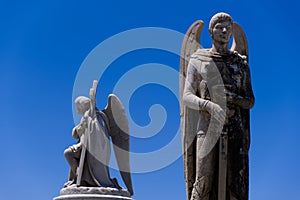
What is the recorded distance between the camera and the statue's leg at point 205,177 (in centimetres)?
871

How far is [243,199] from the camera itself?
8680 millimetres

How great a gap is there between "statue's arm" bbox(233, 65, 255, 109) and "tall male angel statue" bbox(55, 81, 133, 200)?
393cm

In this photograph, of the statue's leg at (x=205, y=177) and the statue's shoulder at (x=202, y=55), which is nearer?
the statue's leg at (x=205, y=177)

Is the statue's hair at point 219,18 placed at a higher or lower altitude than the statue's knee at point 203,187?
higher

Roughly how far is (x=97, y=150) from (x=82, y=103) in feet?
3.28

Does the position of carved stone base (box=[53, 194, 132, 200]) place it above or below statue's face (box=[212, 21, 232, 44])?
below

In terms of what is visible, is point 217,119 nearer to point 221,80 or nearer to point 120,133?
point 221,80

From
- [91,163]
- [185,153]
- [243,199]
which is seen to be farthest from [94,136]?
[243,199]

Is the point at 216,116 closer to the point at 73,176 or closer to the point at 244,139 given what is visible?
the point at 244,139

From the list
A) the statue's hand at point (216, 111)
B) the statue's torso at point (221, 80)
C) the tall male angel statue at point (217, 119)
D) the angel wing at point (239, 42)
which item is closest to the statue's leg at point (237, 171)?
the tall male angel statue at point (217, 119)

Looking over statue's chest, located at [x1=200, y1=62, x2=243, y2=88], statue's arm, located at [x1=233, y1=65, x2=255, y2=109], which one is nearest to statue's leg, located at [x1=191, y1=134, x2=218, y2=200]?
statue's arm, located at [x1=233, y1=65, x2=255, y2=109]

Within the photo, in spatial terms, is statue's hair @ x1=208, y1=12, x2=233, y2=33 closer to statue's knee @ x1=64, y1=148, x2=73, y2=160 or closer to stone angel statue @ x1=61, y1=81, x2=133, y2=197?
stone angel statue @ x1=61, y1=81, x2=133, y2=197

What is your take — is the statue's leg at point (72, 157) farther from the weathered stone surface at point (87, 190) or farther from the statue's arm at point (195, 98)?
the statue's arm at point (195, 98)

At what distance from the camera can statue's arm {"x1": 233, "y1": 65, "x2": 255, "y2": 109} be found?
8883mm
